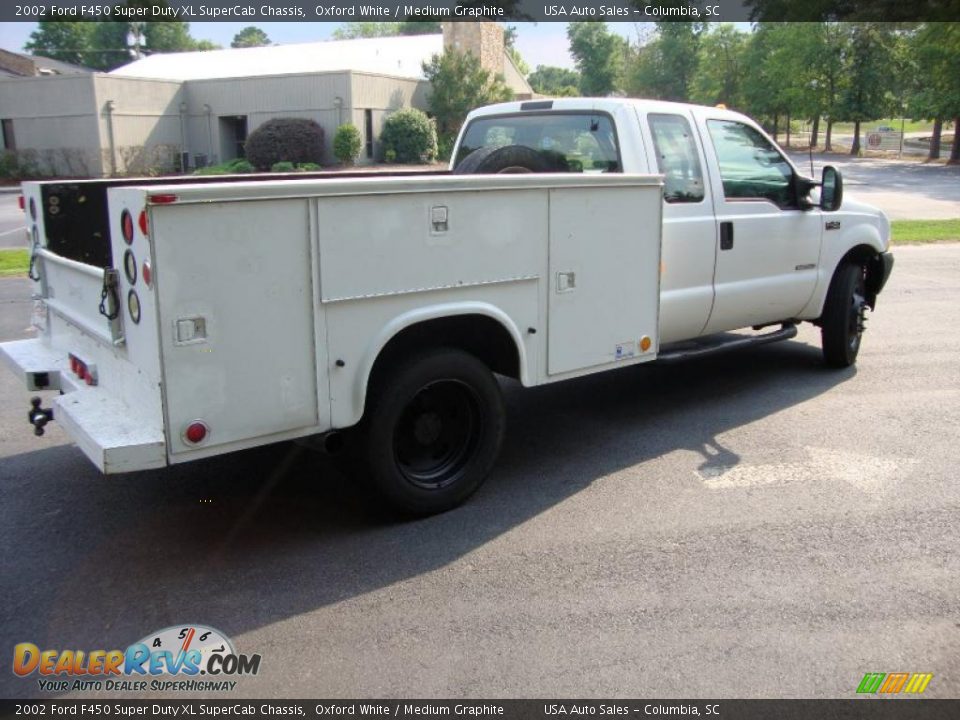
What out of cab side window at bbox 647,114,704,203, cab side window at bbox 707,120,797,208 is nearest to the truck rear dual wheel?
cab side window at bbox 647,114,704,203

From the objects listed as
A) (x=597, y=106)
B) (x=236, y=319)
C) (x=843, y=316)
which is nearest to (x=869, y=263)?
(x=843, y=316)

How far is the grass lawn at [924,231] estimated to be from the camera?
56.5 feet

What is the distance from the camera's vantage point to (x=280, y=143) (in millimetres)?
36781

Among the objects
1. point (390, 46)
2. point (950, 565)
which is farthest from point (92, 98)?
point (950, 565)

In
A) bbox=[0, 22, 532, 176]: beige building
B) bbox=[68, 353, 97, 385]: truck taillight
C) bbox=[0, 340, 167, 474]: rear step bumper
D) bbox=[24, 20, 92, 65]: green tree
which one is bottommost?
bbox=[0, 340, 167, 474]: rear step bumper

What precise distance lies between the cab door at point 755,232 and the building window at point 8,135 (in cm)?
4286

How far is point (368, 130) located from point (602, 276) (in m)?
36.2

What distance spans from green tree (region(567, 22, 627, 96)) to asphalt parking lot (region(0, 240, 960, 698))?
8402 centimetres

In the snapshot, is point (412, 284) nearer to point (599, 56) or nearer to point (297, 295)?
point (297, 295)

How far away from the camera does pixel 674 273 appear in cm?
602

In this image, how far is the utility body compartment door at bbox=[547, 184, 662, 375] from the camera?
5074 mm

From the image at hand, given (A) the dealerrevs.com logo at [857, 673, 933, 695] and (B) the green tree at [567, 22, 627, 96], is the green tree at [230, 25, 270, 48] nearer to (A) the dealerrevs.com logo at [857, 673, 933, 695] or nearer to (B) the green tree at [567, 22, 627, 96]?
(B) the green tree at [567, 22, 627, 96]

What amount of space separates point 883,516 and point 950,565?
57cm

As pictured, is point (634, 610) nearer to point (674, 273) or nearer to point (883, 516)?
point (883, 516)
